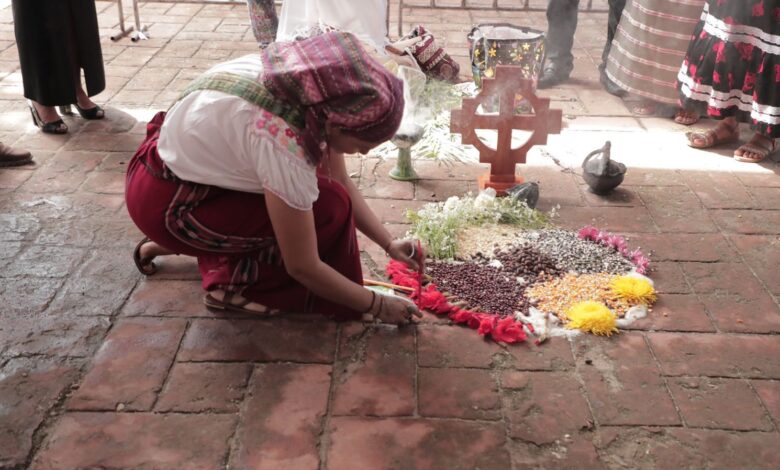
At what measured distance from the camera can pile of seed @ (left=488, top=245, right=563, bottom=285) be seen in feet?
9.28

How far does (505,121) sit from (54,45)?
2384 millimetres

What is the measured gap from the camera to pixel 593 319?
2.54 m

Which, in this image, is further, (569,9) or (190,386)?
(569,9)

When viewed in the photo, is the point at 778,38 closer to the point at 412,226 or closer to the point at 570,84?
the point at 570,84

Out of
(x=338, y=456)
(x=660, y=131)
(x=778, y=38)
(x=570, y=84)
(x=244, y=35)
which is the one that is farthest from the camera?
(x=244, y=35)

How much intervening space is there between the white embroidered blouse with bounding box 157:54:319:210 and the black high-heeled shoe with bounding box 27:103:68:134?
6.91 ft

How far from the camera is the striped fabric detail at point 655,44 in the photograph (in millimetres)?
4266

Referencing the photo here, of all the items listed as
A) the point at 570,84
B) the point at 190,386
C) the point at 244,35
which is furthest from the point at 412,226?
the point at 244,35

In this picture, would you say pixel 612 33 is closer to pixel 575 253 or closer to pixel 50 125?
pixel 575 253

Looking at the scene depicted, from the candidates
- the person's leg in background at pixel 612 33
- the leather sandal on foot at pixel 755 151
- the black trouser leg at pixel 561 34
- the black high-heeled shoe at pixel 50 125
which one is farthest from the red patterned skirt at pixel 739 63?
the black high-heeled shoe at pixel 50 125

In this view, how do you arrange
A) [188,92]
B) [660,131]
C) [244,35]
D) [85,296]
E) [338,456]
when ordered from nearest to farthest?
[338,456] < [188,92] < [85,296] < [660,131] < [244,35]

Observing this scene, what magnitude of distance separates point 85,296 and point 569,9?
376 cm

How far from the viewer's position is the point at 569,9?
5090 millimetres

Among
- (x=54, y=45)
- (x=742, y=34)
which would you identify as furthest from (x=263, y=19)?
(x=742, y=34)
